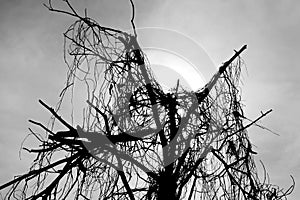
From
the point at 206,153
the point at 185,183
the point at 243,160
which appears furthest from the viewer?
the point at 243,160

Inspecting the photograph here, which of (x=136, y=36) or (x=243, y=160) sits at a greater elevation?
(x=136, y=36)

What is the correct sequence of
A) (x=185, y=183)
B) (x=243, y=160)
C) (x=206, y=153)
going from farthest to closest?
(x=243, y=160) < (x=206, y=153) < (x=185, y=183)

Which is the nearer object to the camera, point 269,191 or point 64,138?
point 64,138

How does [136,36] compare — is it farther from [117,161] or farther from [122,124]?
[117,161]

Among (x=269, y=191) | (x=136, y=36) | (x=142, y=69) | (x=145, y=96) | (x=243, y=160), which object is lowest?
(x=269, y=191)

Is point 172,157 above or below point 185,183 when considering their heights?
above

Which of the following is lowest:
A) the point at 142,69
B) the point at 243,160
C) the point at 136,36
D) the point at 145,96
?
the point at 243,160

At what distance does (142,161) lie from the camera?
8.99 ft

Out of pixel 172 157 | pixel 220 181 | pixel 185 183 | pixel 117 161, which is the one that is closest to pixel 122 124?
pixel 117 161

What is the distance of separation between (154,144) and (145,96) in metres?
0.38

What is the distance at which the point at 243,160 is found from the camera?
3070 millimetres

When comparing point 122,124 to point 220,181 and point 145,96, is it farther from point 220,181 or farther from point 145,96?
point 220,181

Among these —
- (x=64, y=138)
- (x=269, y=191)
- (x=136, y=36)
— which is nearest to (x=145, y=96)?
(x=136, y=36)

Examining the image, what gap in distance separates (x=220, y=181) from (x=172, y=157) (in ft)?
1.80
